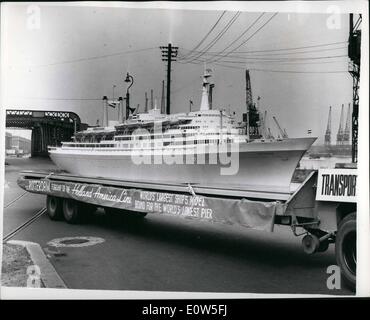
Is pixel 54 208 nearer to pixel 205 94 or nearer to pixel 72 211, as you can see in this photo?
pixel 72 211

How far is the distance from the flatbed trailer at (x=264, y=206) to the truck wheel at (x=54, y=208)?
200cm

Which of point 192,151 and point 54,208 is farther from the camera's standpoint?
point 192,151

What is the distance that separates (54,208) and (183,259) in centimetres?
476

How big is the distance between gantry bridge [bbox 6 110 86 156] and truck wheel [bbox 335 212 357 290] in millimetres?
5032

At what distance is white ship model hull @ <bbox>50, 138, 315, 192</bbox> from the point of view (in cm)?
978

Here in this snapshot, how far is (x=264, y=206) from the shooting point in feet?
21.2

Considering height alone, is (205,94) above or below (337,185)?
above

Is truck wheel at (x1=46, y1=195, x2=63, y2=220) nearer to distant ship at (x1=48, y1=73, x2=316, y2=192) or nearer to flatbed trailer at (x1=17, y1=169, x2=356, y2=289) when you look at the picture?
distant ship at (x1=48, y1=73, x2=316, y2=192)

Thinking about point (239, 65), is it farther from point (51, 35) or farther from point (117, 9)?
point (51, 35)

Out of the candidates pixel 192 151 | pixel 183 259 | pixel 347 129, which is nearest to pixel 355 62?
pixel 347 129

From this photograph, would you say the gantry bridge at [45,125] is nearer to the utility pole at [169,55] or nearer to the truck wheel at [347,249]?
the utility pole at [169,55]

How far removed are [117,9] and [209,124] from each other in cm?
514

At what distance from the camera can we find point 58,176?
433 inches
